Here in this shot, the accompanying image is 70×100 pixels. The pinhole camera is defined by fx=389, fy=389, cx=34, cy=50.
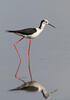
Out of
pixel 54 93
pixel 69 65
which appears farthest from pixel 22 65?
pixel 54 93

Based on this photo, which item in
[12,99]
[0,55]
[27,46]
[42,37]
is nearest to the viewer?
[12,99]

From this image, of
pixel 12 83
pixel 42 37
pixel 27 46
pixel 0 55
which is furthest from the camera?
pixel 42 37

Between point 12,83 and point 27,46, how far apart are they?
4.25ft

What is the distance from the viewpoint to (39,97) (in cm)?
349

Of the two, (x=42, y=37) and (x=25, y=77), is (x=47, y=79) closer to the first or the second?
(x=25, y=77)

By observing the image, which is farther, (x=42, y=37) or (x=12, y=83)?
(x=42, y=37)

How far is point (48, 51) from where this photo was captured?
16.1ft

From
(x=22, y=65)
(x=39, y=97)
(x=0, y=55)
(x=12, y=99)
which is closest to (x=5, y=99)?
(x=12, y=99)

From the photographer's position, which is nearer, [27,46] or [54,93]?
[54,93]

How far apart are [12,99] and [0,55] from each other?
1.36 meters

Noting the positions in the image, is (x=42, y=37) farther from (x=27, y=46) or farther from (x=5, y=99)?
(x=5, y=99)

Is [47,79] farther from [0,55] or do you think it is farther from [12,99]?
[0,55]

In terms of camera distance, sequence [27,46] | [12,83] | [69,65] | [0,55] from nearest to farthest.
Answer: [12,83], [69,65], [0,55], [27,46]

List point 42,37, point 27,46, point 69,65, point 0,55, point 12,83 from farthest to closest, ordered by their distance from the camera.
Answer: point 42,37, point 27,46, point 0,55, point 69,65, point 12,83
